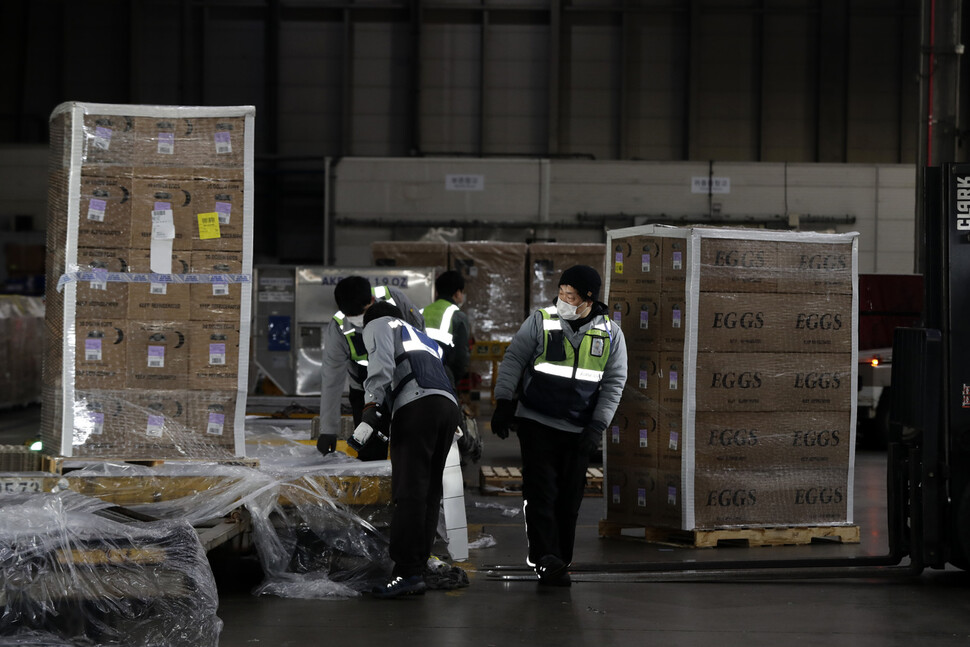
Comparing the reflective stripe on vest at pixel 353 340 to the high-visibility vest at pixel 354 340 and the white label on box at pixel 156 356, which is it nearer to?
the high-visibility vest at pixel 354 340

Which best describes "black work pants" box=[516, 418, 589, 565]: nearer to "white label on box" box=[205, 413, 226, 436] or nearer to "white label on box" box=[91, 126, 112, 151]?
"white label on box" box=[205, 413, 226, 436]

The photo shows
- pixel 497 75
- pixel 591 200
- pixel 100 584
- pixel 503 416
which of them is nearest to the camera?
pixel 100 584

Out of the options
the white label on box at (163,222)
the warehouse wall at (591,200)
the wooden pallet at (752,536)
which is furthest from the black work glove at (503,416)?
the warehouse wall at (591,200)

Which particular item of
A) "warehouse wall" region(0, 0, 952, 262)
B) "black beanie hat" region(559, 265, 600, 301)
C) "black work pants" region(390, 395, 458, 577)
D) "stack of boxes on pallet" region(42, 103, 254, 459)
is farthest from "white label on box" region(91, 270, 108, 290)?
"warehouse wall" region(0, 0, 952, 262)

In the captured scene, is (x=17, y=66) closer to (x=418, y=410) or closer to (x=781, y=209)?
(x=781, y=209)

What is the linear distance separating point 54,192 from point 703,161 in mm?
18967

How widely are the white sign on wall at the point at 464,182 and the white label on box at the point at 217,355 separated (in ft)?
53.3

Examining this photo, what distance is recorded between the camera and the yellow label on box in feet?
21.5

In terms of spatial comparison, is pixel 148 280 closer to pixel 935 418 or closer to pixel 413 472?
pixel 413 472

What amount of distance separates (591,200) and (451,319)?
1313cm

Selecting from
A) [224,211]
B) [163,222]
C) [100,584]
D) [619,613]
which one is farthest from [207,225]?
[619,613]

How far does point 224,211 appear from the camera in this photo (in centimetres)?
658

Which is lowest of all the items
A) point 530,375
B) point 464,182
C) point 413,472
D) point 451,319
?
point 413,472

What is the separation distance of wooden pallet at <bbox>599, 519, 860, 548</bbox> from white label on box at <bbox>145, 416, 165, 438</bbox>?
3.31m
